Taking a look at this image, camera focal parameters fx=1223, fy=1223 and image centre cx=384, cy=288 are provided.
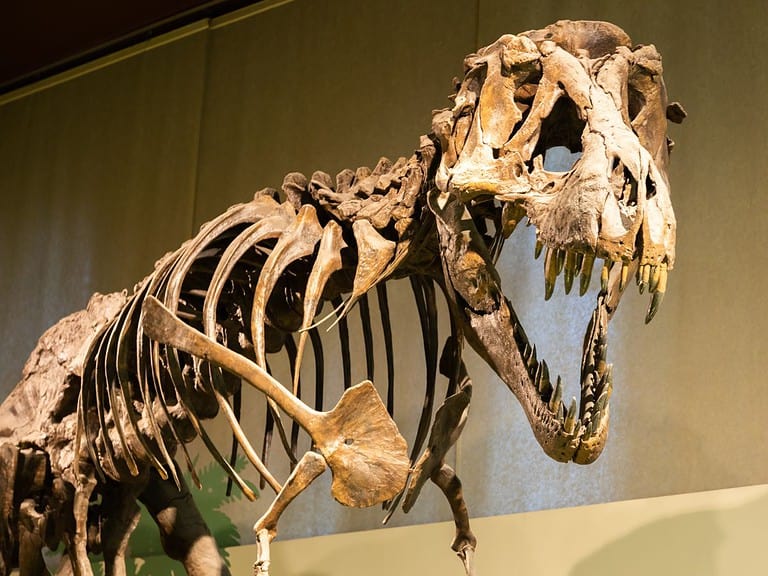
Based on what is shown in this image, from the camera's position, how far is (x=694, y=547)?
3.92 meters

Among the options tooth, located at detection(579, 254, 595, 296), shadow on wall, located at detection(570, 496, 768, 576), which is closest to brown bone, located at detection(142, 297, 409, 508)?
tooth, located at detection(579, 254, 595, 296)

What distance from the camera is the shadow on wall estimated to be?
149 inches

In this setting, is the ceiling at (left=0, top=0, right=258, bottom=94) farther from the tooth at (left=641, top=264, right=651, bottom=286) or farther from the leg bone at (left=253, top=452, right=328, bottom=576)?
the tooth at (left=641, top=264, right=651, bottom=286)

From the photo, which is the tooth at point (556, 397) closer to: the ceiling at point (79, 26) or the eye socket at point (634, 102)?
the eye socket at point (634, 102)

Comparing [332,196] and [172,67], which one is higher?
[172,67]

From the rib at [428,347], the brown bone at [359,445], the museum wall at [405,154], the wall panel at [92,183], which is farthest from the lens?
the wall panel at [92,183]

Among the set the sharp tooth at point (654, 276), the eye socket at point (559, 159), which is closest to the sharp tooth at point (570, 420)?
the sharp tooth at point (654, 276)

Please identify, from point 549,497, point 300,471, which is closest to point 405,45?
point 549,497

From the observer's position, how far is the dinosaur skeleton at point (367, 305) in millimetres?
2648

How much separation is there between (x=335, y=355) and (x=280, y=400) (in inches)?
96.4

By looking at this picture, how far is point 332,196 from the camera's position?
11.0 ft

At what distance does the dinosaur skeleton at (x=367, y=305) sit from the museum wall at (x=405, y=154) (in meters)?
1.23

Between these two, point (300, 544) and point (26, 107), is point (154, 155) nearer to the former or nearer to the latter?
point (26, 107)

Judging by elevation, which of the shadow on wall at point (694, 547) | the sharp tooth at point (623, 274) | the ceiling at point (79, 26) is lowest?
the shadow on wall at point (694, 547)
